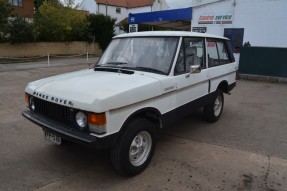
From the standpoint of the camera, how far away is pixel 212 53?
5594mm

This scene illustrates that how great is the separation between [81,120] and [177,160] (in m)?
1.80

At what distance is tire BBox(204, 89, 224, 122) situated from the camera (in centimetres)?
587

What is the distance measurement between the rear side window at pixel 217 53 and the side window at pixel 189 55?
320mm

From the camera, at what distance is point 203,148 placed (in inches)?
184

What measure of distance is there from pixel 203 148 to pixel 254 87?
728 centimetres

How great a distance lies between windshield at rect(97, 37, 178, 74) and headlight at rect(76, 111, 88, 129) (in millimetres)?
1362

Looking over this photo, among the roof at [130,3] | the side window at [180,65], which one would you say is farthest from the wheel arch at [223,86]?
the roof at [130,3]

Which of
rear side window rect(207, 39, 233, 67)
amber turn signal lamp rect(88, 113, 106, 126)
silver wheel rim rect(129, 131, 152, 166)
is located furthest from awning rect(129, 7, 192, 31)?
amber turn signal lamp rect(88, 113, 106, 126)

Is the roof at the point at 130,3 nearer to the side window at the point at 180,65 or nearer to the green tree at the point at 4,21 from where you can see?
the green tree at the point at 4,21

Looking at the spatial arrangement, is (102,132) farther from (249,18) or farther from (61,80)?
(249,18)

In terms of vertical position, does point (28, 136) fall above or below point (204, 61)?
below

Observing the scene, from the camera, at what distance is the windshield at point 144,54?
4.19m

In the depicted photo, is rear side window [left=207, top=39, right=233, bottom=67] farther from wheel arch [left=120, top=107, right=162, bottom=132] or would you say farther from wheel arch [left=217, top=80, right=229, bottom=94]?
wheel arch [left=120, top=107, right=162, bottom=132]

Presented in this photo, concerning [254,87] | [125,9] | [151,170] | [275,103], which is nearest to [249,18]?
[254,87]
